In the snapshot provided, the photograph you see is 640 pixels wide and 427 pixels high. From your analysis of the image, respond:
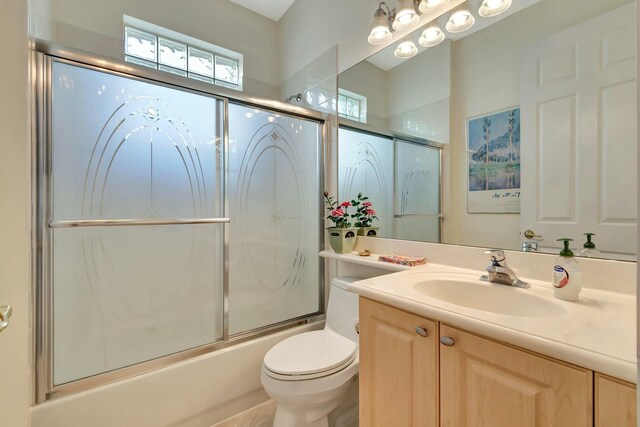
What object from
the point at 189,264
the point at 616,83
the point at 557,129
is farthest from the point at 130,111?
the point at 616,83

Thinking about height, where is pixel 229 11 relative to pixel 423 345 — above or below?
above

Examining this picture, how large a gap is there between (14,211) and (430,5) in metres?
1.90

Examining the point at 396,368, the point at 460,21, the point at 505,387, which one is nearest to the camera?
the point at 505,387

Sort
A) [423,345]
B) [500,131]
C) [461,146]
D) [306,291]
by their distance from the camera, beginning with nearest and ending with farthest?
[423,345], [500,131], [461,146], [306,291]

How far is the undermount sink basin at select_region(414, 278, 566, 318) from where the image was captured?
33.6 inches

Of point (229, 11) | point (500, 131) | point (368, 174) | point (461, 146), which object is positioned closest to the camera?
point (500, 131)

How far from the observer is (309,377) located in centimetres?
117

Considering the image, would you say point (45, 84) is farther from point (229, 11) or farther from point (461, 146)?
point (461, 146)

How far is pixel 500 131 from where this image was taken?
113 cm

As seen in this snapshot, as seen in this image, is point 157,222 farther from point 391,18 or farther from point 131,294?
point 391,18

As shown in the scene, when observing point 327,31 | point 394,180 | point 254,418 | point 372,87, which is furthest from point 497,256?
point 327,31

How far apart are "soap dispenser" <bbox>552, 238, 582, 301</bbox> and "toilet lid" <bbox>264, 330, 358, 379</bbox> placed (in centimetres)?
88

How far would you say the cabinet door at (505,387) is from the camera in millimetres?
552

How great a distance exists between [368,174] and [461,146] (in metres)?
0.65
